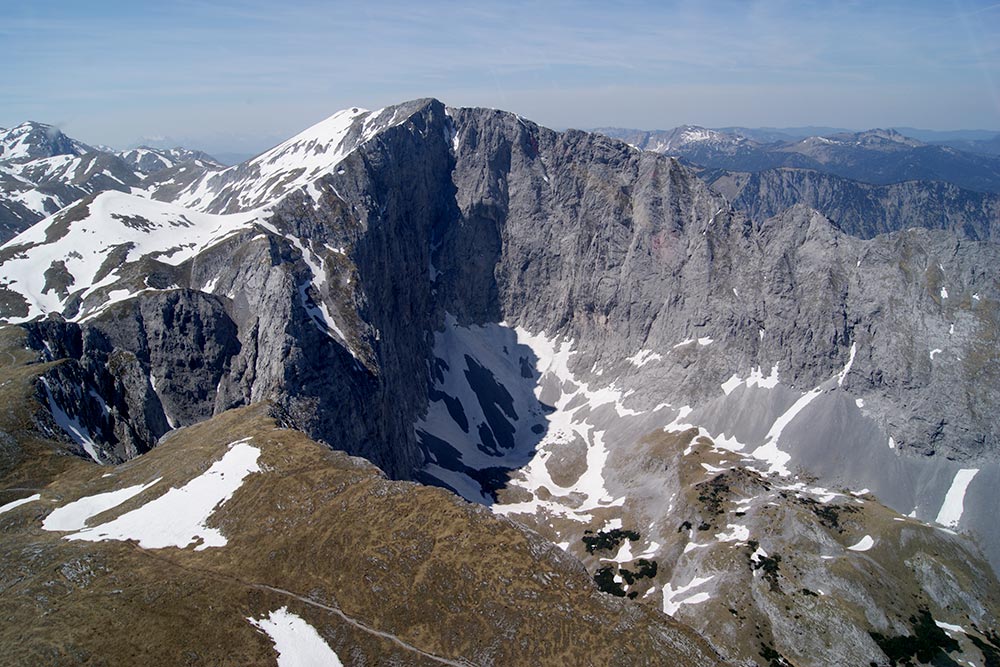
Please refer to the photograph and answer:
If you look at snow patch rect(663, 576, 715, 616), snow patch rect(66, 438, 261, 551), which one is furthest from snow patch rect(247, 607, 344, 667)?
snow patch rect(663, 576, 715, 616)

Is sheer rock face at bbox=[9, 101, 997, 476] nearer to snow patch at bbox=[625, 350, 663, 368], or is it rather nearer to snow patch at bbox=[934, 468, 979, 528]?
snow patch at bbox=[625, 350, 663, 368]

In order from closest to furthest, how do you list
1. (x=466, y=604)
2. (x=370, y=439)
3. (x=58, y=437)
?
(x=466, y=604), (x=58, y=437), (x=370, y=439)

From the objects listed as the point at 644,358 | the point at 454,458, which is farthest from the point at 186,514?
the point at 644,358

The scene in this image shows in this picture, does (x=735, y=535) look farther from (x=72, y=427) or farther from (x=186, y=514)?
(x=72, y=427)

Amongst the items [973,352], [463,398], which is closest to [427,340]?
[463,398]

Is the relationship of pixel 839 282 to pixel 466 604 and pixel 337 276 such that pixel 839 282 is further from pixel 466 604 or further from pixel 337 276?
pixel 466 604

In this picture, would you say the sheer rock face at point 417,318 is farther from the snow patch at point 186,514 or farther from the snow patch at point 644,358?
the snow patch at point 186,514

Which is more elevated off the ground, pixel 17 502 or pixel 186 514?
pixel 186 514

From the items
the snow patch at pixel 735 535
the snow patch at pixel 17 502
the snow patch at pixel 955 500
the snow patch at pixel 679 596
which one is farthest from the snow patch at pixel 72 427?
the snow patch at pixel 955 500
